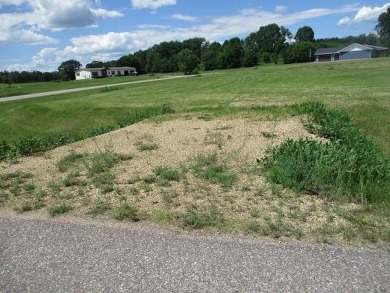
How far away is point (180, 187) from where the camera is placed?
18.3ft

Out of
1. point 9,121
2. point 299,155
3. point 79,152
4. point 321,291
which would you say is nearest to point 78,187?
point 79,152

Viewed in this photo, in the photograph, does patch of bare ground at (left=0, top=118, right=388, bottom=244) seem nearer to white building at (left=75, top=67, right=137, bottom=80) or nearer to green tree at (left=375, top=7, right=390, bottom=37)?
white building at (left=75, top=67, right=137, bottom=80)

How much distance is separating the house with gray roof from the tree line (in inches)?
99.6

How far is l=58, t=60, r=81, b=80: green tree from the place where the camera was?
340 feet

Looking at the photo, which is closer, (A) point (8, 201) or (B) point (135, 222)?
(B) point (135, 222)

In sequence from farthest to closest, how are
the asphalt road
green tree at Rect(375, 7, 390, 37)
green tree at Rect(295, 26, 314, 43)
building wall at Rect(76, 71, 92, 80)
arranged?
1. green tree at Rect(375, 7, 390, 37)
2. green tree at Rect(295, 26, 314, 43)
3. building wall at Rect(76, 71, 92, 80)
4. the asphalt road

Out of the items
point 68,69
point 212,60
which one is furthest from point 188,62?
point 68,69

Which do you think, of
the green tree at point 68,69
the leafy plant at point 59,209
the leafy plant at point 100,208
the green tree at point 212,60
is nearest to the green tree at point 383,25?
the green tree at point 212,60

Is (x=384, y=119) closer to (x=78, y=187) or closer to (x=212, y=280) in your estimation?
(x=78, y=187)

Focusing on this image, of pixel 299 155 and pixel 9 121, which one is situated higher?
pixel 299 155

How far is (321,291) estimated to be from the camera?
10.2ft

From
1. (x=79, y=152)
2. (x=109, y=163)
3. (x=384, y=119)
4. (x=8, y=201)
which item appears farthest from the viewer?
(x=384, y=119)

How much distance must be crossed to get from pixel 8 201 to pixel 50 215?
94 cm

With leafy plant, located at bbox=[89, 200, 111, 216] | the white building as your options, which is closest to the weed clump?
leafy plant, located at bbox=[89, 200, 111, 216]
